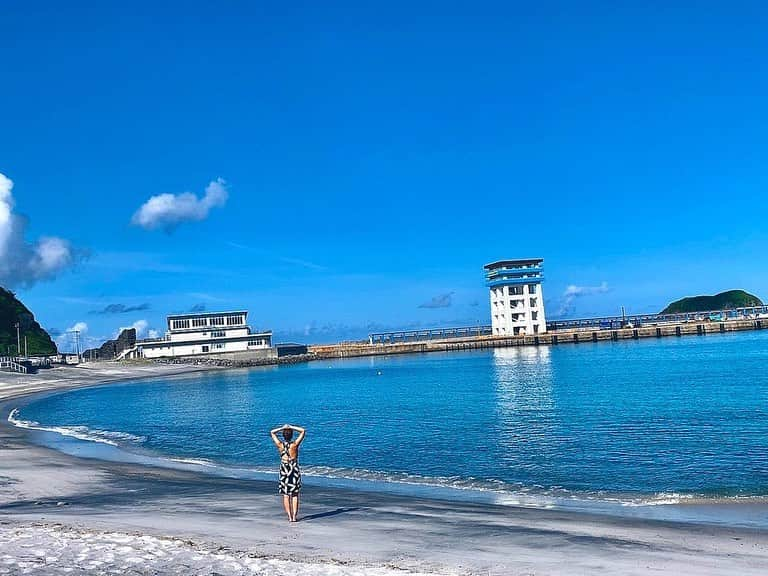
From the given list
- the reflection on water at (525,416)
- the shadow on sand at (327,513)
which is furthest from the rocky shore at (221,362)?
the shadow on sand at (327,513)

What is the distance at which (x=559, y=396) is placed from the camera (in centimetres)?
5453

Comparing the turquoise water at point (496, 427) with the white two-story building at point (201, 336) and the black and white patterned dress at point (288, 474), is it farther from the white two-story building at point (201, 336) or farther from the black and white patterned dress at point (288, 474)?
the white two-story building at point (201, 336)

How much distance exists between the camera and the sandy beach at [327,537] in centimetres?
1234

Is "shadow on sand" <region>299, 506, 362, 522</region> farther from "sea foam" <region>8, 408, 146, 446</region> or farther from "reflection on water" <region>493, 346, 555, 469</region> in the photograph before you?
"sea foam" <region>8, 408, 146, 446</region>

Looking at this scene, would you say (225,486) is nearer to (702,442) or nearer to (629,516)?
(629,516)

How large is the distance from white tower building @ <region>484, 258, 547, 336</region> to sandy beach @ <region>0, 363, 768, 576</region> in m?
133

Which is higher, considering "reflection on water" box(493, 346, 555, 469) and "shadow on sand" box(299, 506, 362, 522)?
"shadow on sand" box(299, 506, 362, 522)

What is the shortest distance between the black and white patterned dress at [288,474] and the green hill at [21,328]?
142353 mm

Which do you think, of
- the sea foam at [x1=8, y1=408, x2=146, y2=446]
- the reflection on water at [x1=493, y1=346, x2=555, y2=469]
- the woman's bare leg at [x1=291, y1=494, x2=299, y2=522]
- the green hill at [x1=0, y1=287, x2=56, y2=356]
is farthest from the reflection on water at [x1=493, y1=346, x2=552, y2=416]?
the green hill at [x1=0, y1=287, x2=56, y2=356]

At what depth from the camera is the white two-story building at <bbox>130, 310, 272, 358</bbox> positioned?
13562 centimetres

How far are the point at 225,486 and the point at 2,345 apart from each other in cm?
13871

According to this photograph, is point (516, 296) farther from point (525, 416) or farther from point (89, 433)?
point (89, 433)

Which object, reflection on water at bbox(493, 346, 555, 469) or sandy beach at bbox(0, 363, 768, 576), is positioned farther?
reflection on water at bbox(493, 346, 555, 469)

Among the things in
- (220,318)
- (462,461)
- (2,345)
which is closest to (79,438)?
(462,461)
